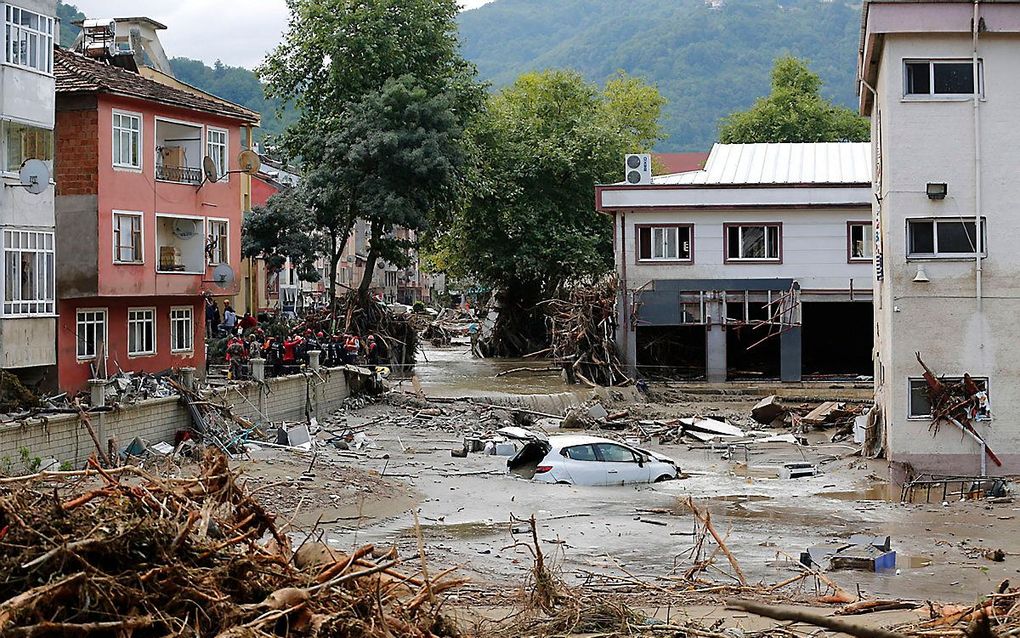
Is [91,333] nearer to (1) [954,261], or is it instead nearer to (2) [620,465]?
(2) [620,465]

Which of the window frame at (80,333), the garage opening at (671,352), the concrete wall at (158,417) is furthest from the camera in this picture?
the garage opening at (671,352)

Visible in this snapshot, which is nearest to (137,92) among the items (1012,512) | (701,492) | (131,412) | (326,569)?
(131,412)

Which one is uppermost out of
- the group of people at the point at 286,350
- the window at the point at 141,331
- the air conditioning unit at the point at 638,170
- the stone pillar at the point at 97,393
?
the air conditioning unit at the point at 638,170

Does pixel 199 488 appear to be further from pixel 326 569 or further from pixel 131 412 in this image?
pixel 131 412

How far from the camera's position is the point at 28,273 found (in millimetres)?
29422

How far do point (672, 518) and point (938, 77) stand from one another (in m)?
10.6

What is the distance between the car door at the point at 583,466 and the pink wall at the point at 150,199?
13.9 meters

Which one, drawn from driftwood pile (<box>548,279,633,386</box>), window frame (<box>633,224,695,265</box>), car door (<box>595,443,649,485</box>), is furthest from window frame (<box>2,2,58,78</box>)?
window frame (<box>633,224,695,265</box>)

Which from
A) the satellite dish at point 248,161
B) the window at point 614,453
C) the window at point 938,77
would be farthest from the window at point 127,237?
the window at point 938,77

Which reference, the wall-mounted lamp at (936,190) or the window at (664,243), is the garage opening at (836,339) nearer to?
the window at (664,243)

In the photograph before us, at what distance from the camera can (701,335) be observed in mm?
Answer: 47875

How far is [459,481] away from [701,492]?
4794mm

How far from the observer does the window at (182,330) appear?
35.6 meters

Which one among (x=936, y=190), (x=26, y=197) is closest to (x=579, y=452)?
(x=936, y=190)
